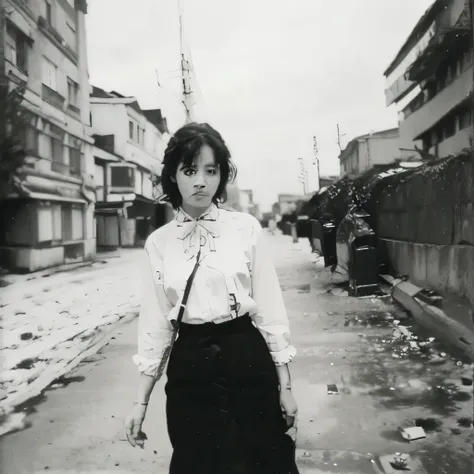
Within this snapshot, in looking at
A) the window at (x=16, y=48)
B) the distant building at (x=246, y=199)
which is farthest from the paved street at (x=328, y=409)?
the window at (x=16, y=48)

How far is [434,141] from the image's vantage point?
2859mm

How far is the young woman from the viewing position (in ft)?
5.00

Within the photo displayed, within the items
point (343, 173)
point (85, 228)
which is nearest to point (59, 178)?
point (85, 228)

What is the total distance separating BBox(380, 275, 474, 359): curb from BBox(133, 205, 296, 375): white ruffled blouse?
1454 mm

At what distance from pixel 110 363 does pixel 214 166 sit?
170 centimetres

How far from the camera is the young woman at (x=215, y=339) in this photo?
60.0 inches

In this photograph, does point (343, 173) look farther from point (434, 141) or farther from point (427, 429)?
point (427, 429)

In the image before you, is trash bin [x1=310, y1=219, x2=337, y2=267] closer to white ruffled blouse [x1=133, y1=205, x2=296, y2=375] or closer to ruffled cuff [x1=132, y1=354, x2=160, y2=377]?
white ruffled blouse [x1=133, y1=205, x2=296, y2=375]

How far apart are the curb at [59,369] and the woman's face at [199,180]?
1117 millimetres

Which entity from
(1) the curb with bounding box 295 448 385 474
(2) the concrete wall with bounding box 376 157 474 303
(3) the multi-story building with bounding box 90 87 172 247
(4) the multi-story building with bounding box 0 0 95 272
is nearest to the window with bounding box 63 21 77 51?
(4) the multi-story building with bounding box 0 0 95 272

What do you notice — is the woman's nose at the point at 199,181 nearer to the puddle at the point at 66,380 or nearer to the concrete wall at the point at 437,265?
the puddle at the point at 66,380

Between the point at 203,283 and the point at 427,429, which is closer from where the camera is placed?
the point at 203,283

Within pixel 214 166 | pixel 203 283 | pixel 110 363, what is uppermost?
pixel 214 166

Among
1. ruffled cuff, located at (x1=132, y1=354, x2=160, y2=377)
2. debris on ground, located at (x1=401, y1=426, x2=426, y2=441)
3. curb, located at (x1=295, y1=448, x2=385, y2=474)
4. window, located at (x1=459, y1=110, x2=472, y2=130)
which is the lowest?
curb, located at (x1=295, y1=448, x2=385, y2=474)
